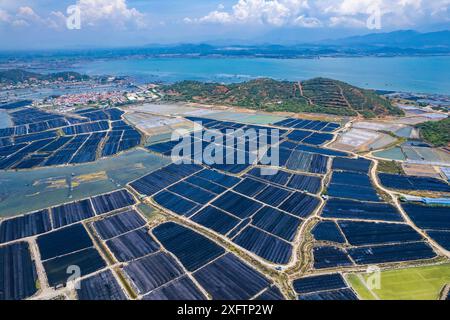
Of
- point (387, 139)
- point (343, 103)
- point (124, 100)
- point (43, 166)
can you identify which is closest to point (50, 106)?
point (124, 100)

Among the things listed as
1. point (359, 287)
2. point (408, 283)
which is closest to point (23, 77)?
point (359, 287)

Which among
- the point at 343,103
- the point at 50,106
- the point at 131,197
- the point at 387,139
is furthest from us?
the point at 50,106

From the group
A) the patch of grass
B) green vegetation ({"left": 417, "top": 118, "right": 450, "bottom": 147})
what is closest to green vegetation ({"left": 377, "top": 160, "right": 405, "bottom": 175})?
green vegetation ({"left": 417, "top": 118, "right": 450, "bottom": 147})

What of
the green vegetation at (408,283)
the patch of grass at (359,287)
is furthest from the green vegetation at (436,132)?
the patch of grass at (359,287)

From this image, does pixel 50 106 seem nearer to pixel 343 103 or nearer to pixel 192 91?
pixel 192 91

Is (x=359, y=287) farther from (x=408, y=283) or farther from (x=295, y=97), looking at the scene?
(x=295, y=97)

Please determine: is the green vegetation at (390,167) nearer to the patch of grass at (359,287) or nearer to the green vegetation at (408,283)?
the green vegetation at (408,283)
